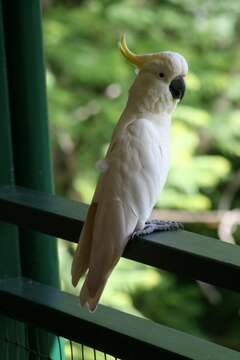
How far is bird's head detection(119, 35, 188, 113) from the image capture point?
1.28 meters

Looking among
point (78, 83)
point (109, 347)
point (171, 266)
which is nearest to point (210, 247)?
point (171, 266)

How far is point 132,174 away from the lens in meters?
1.25

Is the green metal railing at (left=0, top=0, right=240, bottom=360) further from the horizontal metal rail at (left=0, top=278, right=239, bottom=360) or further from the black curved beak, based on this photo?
the black curved beak

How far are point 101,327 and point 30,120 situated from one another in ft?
1.41

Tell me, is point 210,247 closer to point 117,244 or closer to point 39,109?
point 117,244

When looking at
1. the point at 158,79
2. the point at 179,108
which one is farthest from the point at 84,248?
the point at 179,108

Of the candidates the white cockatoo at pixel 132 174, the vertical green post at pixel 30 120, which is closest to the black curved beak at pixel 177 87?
the white cockatoo at pixel 132 174

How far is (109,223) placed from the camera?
4.04ft

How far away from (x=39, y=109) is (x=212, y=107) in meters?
2.00

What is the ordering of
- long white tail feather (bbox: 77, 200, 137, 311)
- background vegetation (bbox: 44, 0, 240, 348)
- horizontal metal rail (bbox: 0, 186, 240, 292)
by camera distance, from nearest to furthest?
horizontal metal rail (bbox: 0, 186, 240, 292)
long white tail feather (bbox: 77, 200, 137, 311)
background vegetation (bbox: 44, 0, 240, 348)

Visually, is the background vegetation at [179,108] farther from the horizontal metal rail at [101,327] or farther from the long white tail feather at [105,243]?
the long white tail feather at [105,243]

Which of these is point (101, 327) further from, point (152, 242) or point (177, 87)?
point (177, 87)

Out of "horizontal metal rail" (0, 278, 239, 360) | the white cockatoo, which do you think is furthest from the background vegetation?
the white cockatoo

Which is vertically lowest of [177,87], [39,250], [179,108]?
[179,108]
